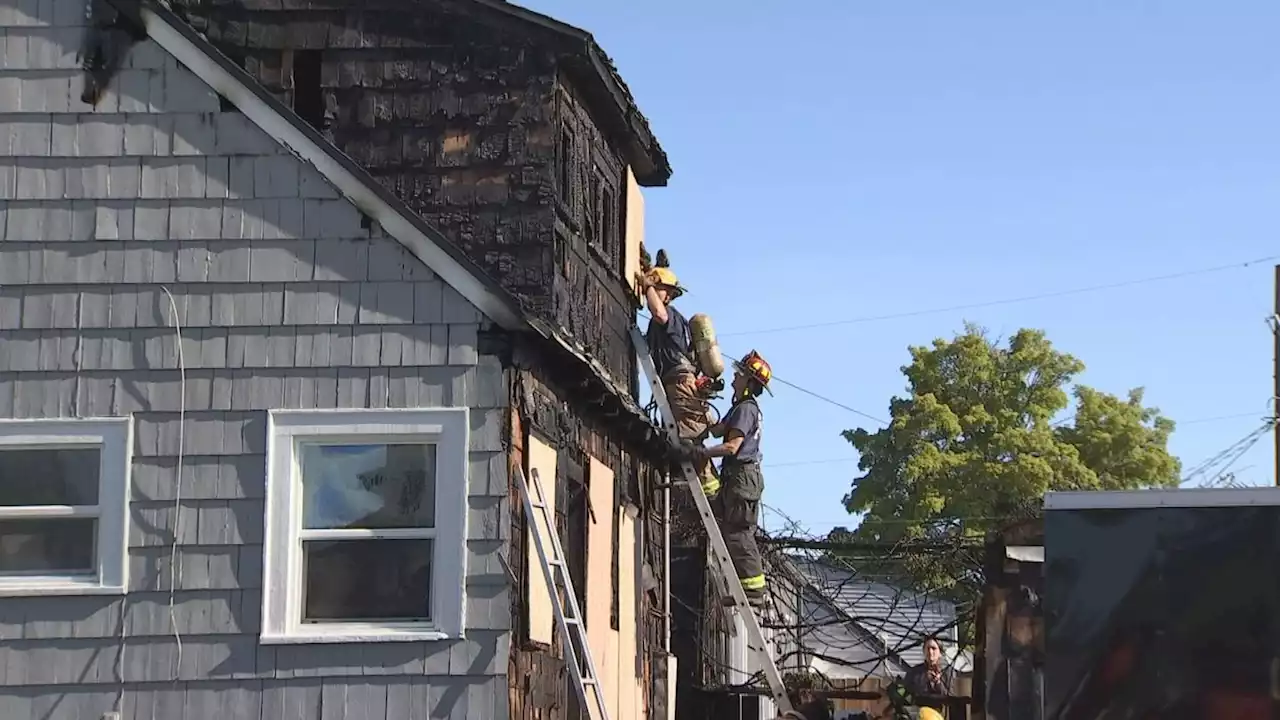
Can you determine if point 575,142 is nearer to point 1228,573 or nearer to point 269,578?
point 269,578

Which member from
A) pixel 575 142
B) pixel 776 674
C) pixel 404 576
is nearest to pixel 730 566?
pixel 776 674

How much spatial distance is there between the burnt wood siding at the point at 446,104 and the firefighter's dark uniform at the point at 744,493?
316 cm

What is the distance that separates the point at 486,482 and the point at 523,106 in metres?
2.98

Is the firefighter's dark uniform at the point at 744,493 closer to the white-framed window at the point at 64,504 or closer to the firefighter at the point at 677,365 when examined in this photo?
the firefighter at the point at 677,365

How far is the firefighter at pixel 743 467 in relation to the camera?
1522 cm

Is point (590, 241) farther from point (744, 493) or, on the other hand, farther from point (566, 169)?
point (744, 493)

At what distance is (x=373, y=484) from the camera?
1041cm

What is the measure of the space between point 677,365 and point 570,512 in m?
3.26

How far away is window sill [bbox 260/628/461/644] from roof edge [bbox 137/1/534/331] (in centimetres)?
178

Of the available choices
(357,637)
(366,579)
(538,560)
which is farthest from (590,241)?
(357,637)

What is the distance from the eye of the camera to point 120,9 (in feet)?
34.6

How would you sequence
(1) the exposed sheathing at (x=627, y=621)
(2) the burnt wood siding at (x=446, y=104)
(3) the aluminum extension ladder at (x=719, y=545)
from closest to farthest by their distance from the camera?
(2) the burnt wood siding at (x=446, y=104) → (1) the exposed sheathing at (x=627, y=621) → (3) the aluminum extension ladder at (x=719, y=545)

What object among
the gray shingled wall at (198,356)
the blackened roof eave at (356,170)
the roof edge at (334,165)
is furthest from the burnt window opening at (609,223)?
the gray shingled wall at (198,356)

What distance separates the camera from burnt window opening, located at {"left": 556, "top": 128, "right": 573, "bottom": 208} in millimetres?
12258
